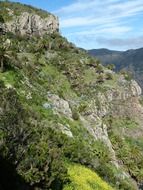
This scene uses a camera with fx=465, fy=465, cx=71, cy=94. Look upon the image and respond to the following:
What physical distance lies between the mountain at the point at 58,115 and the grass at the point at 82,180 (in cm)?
10

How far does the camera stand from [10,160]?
26969mm

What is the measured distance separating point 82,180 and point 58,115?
20203mm

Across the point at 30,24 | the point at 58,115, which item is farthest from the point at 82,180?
the point at 30,24

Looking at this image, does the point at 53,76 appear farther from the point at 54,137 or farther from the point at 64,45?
the point at 54,137

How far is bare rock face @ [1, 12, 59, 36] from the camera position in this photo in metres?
108

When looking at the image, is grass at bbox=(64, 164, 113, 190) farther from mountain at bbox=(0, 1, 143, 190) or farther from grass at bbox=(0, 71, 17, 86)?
grass at bbox=(0, 71, 17, 86)

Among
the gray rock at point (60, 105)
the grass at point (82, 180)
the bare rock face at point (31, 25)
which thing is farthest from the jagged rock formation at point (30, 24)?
the grass at point (82, 180)

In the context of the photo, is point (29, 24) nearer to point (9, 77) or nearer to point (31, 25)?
point (31, 25)

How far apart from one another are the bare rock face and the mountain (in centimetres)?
24

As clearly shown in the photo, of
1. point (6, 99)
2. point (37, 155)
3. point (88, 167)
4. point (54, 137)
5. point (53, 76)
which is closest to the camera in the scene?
point (37, 155)

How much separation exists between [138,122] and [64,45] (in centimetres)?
2719

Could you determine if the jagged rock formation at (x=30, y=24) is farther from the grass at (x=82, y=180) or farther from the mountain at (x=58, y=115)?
the grass at (x=82, y=180)

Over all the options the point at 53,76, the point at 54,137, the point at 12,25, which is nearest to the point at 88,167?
the point at 54,137

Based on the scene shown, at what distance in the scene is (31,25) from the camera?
117 metres
